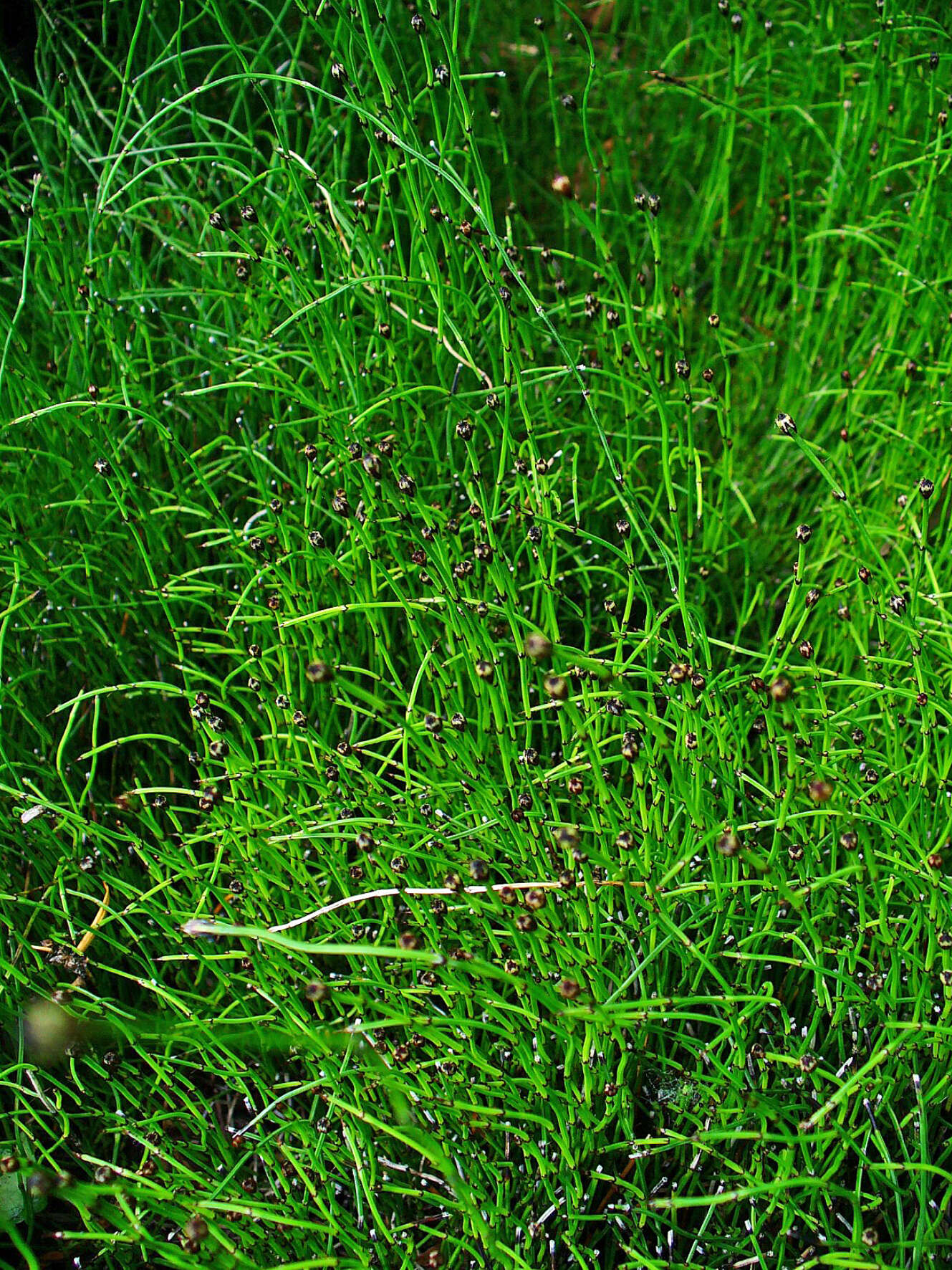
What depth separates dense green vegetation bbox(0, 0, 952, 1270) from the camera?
3.28 feet

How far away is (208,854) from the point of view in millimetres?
1393

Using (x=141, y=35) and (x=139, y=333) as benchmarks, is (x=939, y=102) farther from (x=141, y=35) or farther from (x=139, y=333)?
(x=141, y=35)

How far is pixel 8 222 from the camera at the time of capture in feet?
6.48

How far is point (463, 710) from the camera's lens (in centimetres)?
128

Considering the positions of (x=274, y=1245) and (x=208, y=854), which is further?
(x=208, y=854)

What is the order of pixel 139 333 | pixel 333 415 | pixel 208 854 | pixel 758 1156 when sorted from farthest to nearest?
pixel 139 333
pixel 208 854
pixel 333 415
pixel 758 1156

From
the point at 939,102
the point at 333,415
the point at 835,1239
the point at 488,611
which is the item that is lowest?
the point at 835,1239

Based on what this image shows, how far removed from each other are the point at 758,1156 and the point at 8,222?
1.95 m

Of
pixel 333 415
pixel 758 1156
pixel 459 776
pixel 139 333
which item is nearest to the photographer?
pixel 758 1156

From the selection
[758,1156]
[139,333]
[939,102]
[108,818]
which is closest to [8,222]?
→ [139,333]

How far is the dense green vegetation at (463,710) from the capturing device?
999 mm

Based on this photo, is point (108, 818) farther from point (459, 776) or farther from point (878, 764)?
point (878, 764)

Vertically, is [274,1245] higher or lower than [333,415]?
lower

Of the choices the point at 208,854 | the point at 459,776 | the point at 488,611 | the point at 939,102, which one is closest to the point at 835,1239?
the point at 459,776
